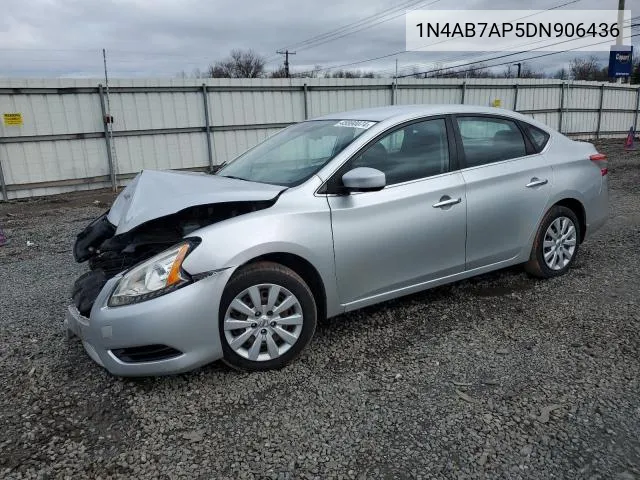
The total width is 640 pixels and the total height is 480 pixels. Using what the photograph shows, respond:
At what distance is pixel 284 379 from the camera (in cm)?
299

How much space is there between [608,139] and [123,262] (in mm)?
23733

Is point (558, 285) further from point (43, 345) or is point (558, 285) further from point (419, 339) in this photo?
point (43, 345)

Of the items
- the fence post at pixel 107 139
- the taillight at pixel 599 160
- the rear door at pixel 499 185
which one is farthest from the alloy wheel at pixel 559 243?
the fence post at pixel 107 139

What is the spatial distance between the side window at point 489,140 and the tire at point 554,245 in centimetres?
64

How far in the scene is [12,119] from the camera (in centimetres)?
1038

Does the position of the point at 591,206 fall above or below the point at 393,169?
below

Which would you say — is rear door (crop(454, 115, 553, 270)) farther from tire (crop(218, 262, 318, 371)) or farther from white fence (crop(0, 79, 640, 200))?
white fence (crop(0, 79, 640, 200))

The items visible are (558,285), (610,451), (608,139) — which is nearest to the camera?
(610,451)

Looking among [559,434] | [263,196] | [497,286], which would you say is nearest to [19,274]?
[263,196]

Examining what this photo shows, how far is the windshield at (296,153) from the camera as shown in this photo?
3.47m

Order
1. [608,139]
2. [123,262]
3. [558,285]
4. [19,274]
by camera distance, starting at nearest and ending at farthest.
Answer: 1. [123,262]
2. [558,285]
3. [19,274]
4. [608,139]

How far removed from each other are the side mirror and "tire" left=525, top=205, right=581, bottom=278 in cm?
188

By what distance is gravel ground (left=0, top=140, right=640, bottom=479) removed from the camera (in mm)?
2268

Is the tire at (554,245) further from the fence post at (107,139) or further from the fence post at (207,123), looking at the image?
the fence post at (107,139)
